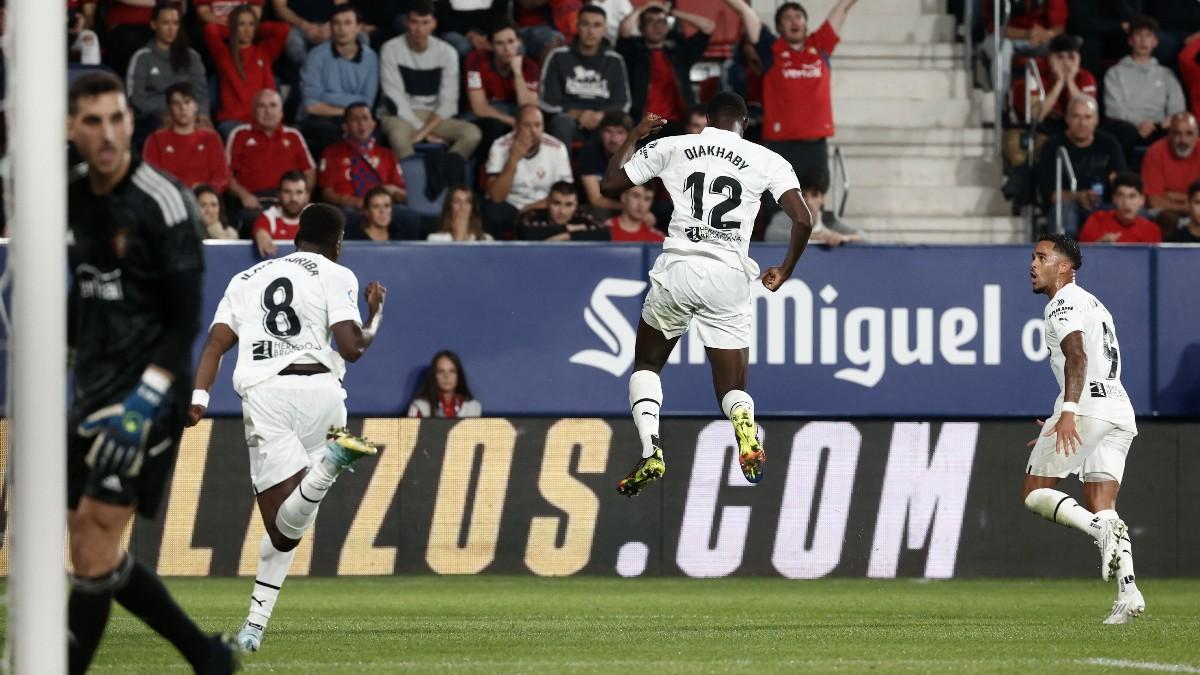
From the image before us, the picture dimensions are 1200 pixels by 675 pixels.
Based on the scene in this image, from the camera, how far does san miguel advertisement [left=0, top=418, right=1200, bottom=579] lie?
44.3 feet

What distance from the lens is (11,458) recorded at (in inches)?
211

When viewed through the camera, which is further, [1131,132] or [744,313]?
[1131,132]

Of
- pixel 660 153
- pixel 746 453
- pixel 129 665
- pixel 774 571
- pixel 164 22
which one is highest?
pixel 164 22

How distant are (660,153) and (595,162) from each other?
557 cm

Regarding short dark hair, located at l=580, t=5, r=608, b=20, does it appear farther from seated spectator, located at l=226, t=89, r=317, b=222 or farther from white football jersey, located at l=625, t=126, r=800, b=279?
white football jersey, located at l=625, t=126, r=800, b=279

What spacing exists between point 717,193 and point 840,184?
261 inches

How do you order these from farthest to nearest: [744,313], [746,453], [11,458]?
[744,313] < [746,453] < [11,458]

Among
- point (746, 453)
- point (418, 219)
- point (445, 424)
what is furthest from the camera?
point (418, 219)

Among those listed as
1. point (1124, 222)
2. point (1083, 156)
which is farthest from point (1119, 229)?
point (1083, 156)

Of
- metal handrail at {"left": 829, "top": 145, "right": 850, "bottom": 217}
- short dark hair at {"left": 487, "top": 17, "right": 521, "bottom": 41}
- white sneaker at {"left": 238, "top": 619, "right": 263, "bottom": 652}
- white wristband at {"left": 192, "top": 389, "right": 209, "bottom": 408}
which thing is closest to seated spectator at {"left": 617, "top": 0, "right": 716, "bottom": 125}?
short dark hair at {"left": 487, "top": 17, "right": 521, "bottom": 41}

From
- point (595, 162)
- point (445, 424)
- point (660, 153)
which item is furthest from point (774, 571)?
point (660, 153)

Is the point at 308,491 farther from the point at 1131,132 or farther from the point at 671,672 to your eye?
the point at 1131,132

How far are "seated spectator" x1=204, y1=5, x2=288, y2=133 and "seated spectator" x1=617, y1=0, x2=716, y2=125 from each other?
9.92ft

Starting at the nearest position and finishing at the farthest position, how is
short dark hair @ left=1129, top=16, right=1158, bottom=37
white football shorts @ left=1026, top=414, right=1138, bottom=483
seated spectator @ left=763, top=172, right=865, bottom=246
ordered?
1. white football shorts @ left=1026, top=414, right=1138, bottom=483
2. seated spectator @ left=763, top=172, right=865, bottom=246
3. short dark hair @ left=1129, top=16, right=1158, bottom=37
